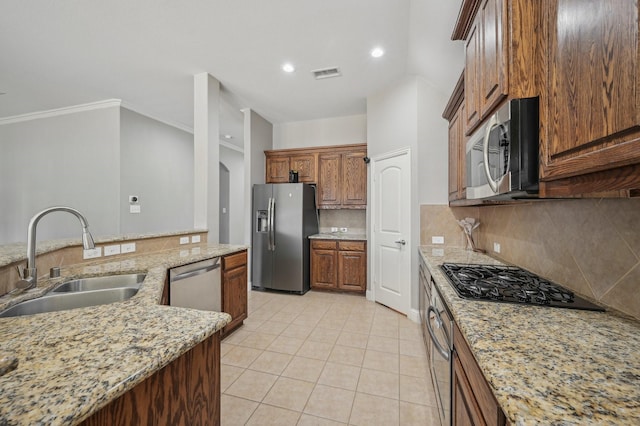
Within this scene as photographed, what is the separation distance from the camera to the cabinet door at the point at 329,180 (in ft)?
14.2

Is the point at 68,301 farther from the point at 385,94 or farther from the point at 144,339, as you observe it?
the point at 385,94

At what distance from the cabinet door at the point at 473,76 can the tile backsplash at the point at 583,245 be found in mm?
630

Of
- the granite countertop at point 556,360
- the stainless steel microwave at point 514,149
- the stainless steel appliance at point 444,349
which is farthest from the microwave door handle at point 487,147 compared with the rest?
the stainless steel appliance at point 444,349

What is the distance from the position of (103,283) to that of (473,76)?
2.63 m

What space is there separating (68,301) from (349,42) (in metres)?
2.99

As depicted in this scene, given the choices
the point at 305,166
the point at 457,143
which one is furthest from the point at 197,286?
the point at 305,166

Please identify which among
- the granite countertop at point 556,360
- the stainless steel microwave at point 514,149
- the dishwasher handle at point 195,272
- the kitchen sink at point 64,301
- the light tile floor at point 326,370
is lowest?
the light tile floor at point 326,370

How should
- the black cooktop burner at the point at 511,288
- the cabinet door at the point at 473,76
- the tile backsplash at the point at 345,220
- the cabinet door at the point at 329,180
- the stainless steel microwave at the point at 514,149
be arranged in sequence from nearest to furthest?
the stainless steel microwave at the point at 514,149, the black cooktop burner at the point at 511,288, the cabinet door at the point at 473,76, the cabinet door at the point at 329,180, the tile backsplash at the point at 345,220

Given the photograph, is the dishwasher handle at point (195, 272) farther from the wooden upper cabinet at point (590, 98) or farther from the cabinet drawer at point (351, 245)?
the wooden upper cabinet at point (590, 98)

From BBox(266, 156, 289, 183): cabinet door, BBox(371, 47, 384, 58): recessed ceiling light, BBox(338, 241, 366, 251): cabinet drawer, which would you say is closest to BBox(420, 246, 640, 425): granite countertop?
BBox(371, 47, 384, 58): recessed ceiling light

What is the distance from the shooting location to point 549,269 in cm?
148

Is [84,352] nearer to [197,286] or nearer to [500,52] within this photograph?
[197,286]

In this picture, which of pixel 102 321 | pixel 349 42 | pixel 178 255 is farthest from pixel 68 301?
pixel 349 42

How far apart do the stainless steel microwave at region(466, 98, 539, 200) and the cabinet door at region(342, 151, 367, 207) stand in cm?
291
